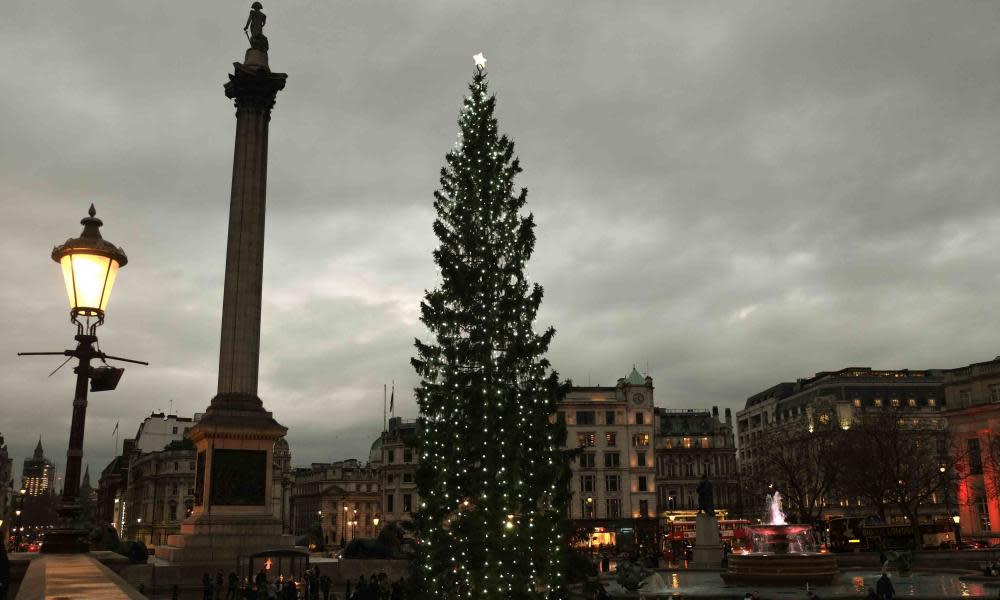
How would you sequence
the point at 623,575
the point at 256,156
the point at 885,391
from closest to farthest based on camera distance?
1. the point at 623,575
2. the point at 256,156
3. the point at 885,391

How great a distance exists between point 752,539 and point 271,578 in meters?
Answer: 27.5

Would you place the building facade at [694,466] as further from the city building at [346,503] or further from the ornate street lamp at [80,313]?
the ornate street lamp at [80,313]

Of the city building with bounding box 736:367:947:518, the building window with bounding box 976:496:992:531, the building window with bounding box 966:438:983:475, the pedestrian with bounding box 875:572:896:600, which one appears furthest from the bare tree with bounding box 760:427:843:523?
the pedestrian with bounding box 875:572:896:600

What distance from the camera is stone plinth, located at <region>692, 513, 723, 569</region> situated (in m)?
56.0

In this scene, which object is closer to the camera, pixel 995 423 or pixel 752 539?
pixel 752 539

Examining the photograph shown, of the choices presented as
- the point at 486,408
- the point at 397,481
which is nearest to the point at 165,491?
the point at 397,481

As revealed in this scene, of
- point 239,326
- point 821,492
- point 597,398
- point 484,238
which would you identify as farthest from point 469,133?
point 597,398

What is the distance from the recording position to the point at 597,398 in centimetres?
9994

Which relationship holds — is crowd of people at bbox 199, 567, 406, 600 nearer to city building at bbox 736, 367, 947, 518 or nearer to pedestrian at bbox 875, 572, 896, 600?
pedestrian at bbox 875, 572, 896, 600

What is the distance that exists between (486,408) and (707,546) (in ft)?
121

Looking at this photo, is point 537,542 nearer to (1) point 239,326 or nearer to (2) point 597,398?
(1) point 239,326

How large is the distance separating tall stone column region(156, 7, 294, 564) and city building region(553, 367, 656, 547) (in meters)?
53.4

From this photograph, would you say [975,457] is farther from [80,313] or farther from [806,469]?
[80,313]

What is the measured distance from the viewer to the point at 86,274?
841 cm
